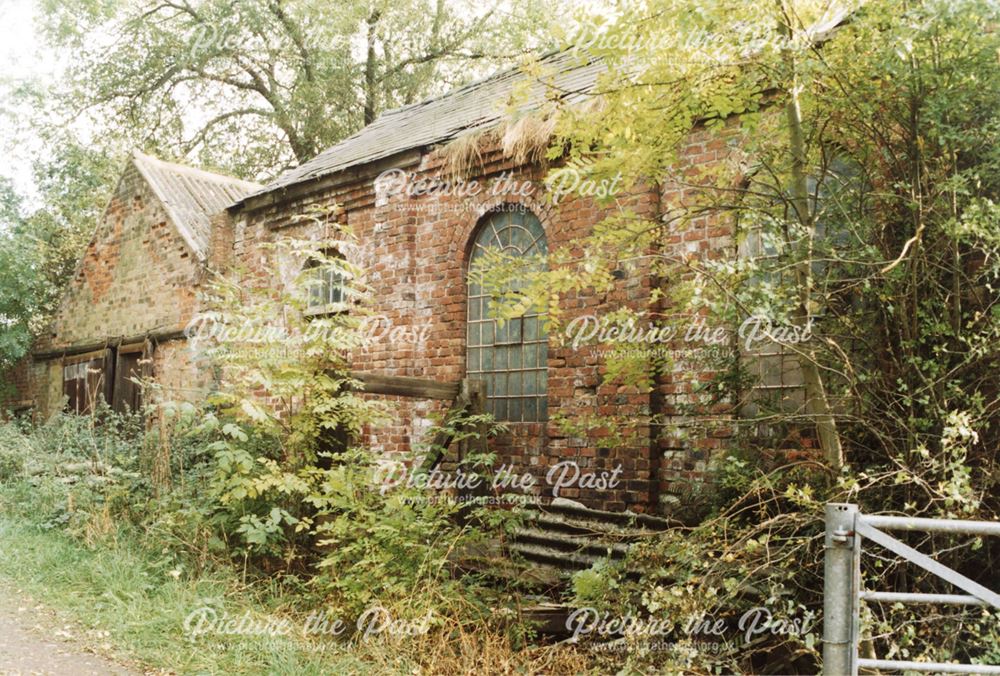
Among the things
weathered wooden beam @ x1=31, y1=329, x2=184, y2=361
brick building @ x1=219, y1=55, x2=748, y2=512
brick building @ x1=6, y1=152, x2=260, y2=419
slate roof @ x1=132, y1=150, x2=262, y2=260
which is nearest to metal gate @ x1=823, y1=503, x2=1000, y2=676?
brick building @ x1=219, y1=55, x2=748, y2=512

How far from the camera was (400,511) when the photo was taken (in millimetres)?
5883

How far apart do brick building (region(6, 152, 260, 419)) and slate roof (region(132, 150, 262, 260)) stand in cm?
3

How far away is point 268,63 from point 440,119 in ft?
38.2

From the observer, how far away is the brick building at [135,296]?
1284 cm

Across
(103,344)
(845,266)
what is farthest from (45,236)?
(845,266)

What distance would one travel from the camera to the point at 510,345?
8430mm

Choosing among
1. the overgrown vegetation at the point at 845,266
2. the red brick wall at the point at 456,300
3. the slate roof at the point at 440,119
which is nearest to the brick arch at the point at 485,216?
the red brick wall at the point at 456,300

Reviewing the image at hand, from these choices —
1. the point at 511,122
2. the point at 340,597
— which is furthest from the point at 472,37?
the point at 340,597

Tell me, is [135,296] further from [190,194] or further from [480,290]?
[480,290]

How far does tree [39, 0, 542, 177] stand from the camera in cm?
1875

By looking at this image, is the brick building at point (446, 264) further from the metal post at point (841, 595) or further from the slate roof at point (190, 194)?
the metal post at point (841, 595)

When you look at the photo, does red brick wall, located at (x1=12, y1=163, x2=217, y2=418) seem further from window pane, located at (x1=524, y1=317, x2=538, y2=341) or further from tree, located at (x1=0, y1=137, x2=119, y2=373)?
window pane, located at (x1=524, y1=317, x2=538, y2=341)

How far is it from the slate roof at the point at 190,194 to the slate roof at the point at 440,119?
217cm

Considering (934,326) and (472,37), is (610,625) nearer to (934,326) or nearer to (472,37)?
(934,326)
